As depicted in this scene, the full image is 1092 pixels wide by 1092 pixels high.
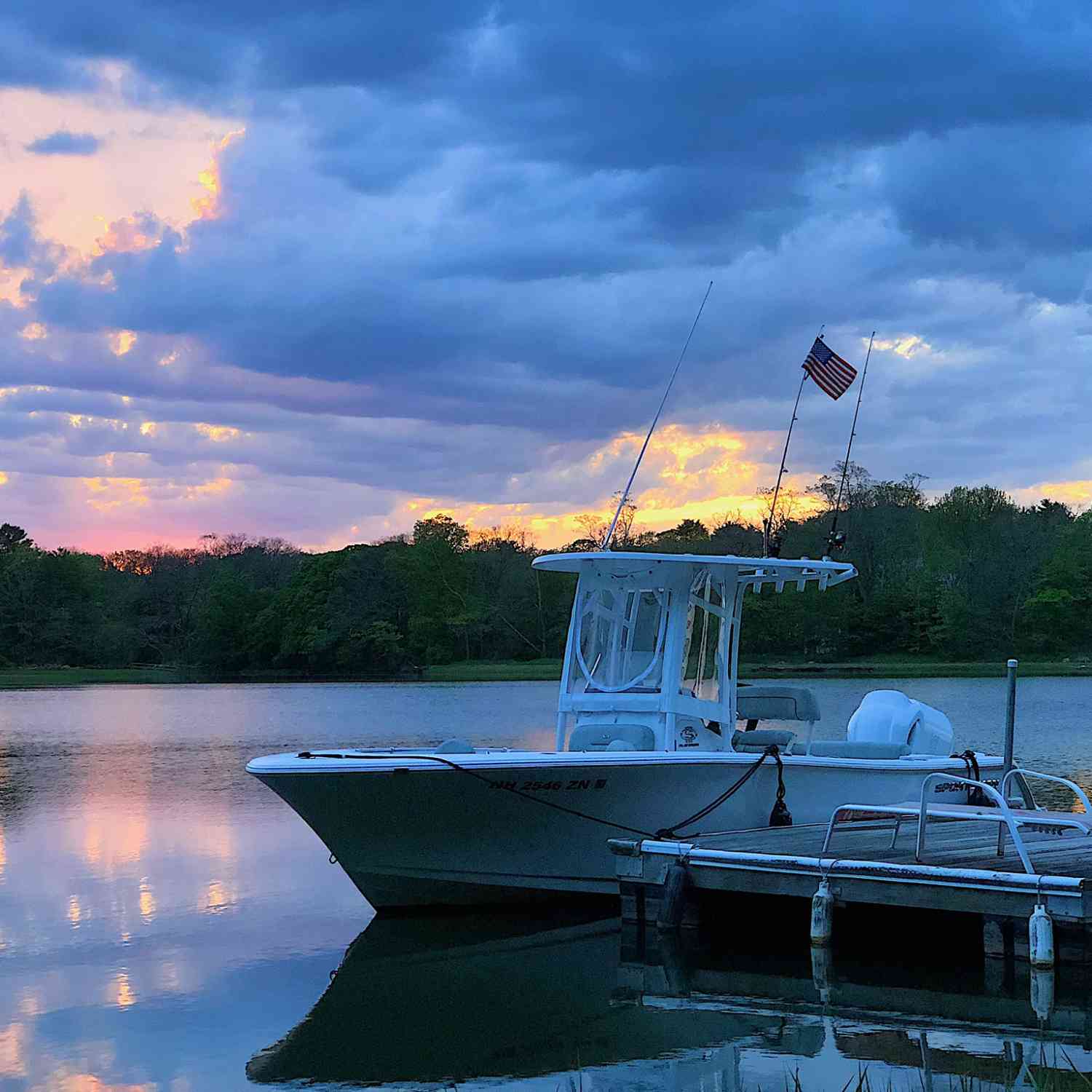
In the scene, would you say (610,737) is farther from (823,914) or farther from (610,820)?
(823,914)

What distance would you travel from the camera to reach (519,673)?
253 ft

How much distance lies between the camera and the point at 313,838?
1928 cm

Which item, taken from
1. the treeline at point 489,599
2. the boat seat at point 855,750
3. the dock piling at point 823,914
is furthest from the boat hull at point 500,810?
the treeline at point 489,599

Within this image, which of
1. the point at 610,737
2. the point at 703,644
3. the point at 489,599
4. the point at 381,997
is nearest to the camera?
the point at 381,997

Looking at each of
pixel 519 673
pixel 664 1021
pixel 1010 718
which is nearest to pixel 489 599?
pixel 519 673

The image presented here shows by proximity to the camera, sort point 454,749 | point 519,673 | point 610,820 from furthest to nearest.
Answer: point 519,673 < point 610,820 < point 454,749

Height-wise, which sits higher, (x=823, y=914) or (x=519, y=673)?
(x=823, y=914)

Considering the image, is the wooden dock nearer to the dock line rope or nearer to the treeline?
the dock line rope

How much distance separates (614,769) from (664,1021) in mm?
3291

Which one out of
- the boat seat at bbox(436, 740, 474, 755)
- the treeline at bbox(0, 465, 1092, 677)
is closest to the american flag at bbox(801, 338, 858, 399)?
the boat seat at bbox(436, 740, 474, 755)

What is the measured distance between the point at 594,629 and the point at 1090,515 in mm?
80400

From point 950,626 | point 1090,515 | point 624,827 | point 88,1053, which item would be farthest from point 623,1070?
point 1090,515

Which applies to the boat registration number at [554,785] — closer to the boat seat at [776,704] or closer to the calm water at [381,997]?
the calm water at [381,997]

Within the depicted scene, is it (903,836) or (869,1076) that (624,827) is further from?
(869,1076)
